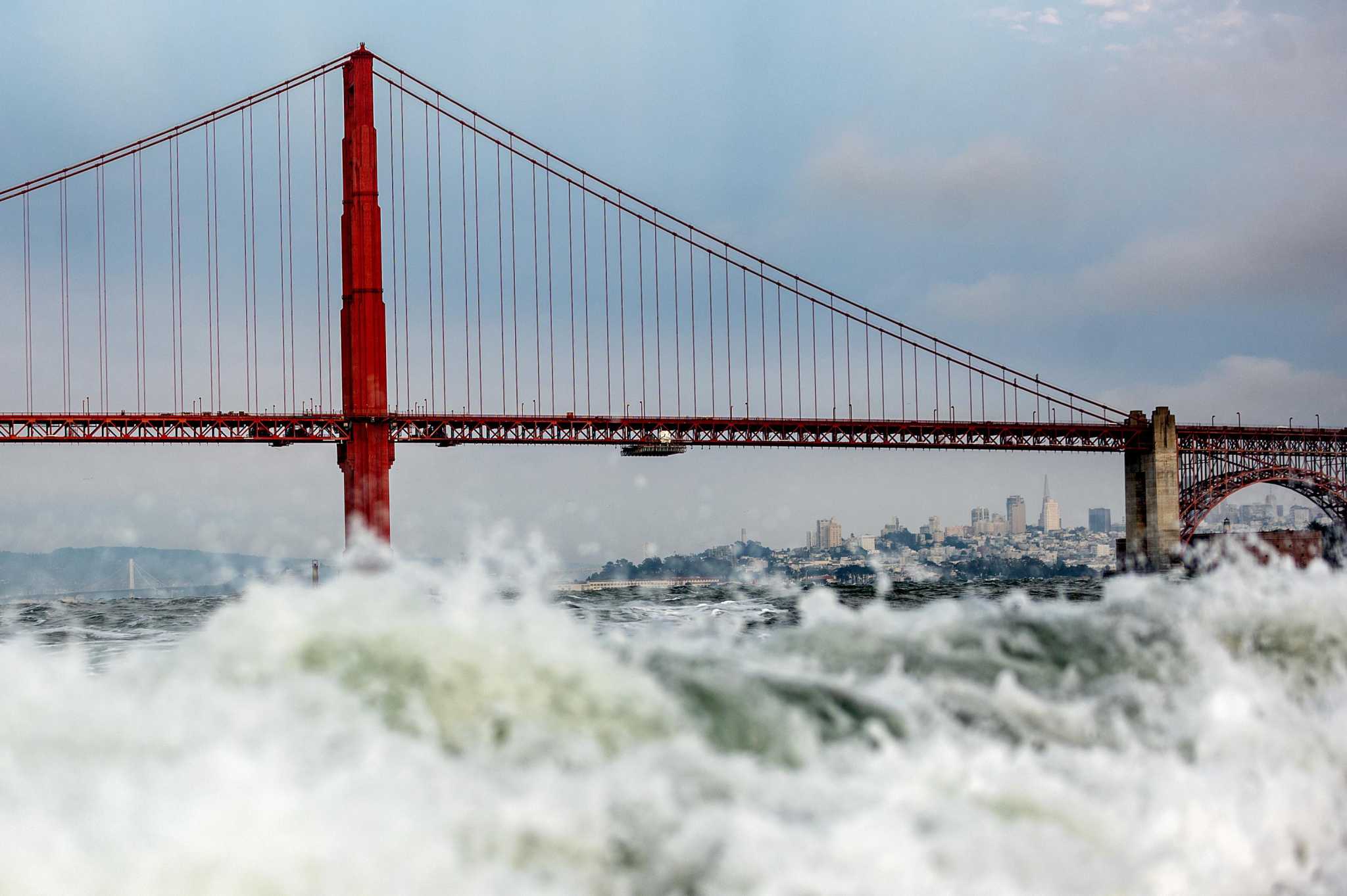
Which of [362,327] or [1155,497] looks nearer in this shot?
[362,327]

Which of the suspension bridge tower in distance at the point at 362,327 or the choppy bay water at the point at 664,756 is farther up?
the suspension bridge tower in distance at the point at 362,327

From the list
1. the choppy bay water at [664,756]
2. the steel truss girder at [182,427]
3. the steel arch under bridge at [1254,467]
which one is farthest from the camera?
the steel arch under bridge at [1254,467]

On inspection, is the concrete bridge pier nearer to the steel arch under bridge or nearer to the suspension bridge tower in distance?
the steel arch under bridge

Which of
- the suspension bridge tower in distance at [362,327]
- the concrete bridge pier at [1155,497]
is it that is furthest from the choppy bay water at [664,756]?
the concrete bridge pier at [1155,497]

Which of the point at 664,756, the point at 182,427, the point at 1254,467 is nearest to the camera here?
the point at 664,756

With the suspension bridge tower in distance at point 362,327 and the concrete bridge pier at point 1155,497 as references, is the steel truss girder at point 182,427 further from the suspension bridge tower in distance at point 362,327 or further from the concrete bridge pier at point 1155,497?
the concrete bridge pier at point 1155,497

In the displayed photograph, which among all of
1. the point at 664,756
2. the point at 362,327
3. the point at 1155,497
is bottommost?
the point at 1155,497

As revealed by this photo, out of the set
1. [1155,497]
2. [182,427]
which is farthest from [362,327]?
[1155,497]

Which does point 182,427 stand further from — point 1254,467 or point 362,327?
point 1254,467
